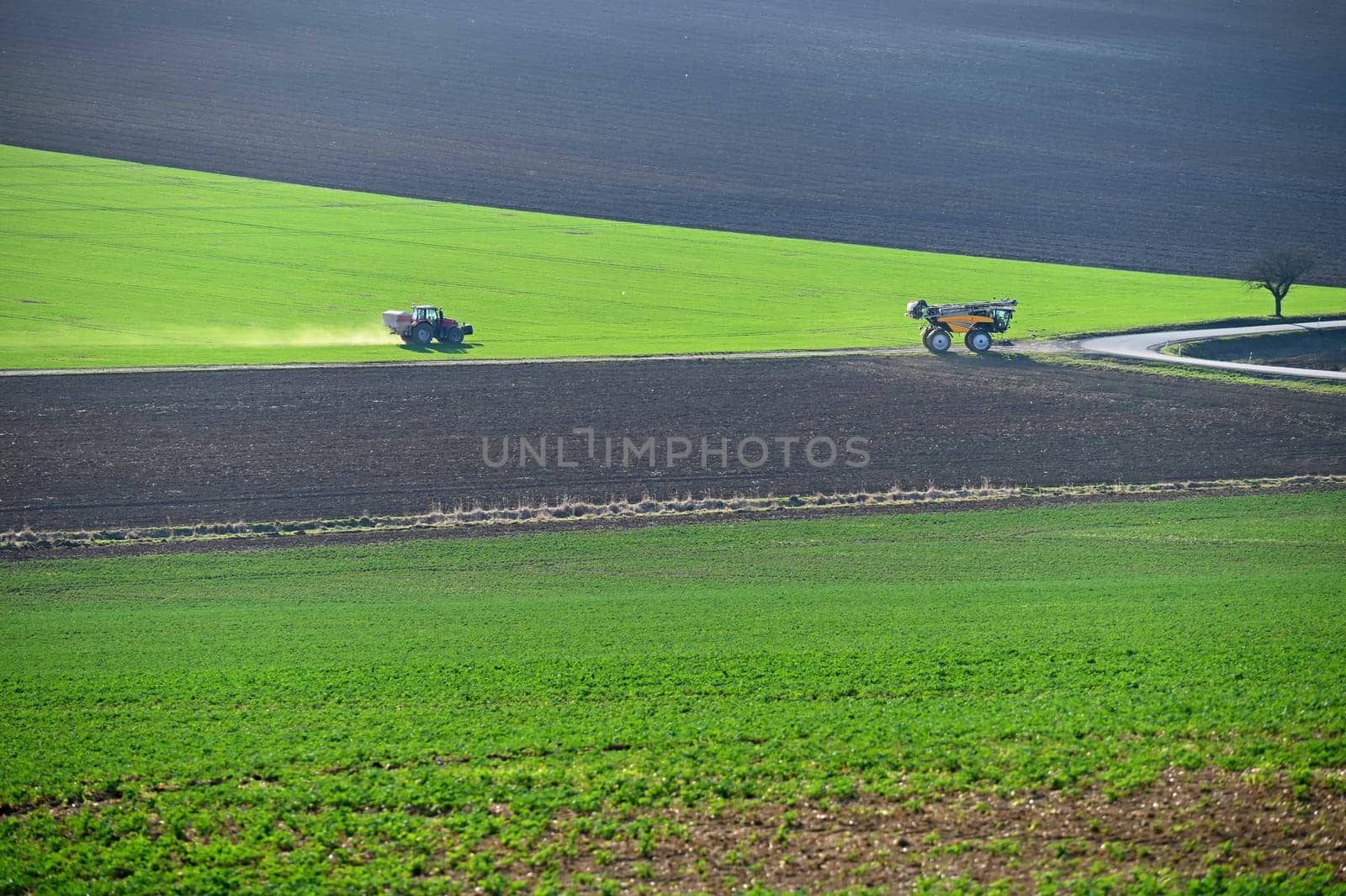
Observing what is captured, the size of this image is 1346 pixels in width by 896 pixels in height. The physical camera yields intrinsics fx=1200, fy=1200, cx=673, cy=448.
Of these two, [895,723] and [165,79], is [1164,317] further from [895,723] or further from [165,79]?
[165,79]

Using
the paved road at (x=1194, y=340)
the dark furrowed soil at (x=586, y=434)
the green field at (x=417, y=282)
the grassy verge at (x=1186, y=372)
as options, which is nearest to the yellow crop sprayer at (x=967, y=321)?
the grassy verge at (x=1186, y=372)

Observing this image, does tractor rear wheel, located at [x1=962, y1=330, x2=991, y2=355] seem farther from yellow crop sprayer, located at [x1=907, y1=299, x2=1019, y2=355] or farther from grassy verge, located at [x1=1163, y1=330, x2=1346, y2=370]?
grassy verge, located at [x1=1163, y1=330, x2=1346, y2=370]

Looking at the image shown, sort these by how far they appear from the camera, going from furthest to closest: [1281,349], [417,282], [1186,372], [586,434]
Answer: [417,282] < [1281,349] < [1186,372] < [586,434]

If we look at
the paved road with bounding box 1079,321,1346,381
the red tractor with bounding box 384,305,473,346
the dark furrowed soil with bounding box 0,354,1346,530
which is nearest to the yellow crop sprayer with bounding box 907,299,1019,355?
the dark furrowed soil with bounding box 0,354,1346,530

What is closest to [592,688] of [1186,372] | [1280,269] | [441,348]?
[441,348]

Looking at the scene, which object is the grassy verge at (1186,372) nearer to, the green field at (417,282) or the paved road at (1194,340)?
the paved road at (1194,340)

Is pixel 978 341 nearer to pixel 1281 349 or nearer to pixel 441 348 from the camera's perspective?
pixel 1281 349

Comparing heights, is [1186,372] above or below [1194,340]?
below
